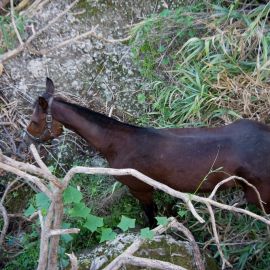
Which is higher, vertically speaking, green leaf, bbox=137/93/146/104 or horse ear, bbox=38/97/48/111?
horse ear, bbox=38/97/48/111

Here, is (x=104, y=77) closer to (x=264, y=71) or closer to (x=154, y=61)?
(x=154, y=61)

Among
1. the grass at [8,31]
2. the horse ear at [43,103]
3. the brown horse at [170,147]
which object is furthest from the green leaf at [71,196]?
the grass at [8,31]

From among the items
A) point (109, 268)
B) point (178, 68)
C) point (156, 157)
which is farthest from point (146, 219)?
point (109, 268)

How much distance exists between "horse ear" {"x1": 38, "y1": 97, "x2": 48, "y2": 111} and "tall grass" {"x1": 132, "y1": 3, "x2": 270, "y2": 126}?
1.10 m

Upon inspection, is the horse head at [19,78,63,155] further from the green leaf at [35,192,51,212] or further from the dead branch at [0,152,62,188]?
the dead branch at [0,152,62,188]

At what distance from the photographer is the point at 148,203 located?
4234 millimetres

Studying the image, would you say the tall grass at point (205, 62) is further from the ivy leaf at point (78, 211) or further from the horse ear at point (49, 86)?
the ivy leaf at point (78, 211)

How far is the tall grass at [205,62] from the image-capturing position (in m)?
4.39

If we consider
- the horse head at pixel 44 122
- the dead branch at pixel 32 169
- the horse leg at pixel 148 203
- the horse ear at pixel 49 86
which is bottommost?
the horse leg at pixel 148 203

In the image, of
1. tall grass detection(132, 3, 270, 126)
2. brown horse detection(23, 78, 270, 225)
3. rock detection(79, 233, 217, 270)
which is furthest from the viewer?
tall grass detection(132, 3, 270, 126)

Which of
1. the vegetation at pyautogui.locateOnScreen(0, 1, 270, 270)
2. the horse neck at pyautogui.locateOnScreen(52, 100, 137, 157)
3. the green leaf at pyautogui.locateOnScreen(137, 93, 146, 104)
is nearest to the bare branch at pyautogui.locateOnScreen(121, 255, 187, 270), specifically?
the vegetation at pyautogui.locateOnScreen(0, 1, 270, 270)

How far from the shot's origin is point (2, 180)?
190 inches

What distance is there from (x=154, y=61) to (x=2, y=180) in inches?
71.8

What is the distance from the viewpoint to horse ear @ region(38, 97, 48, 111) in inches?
158
